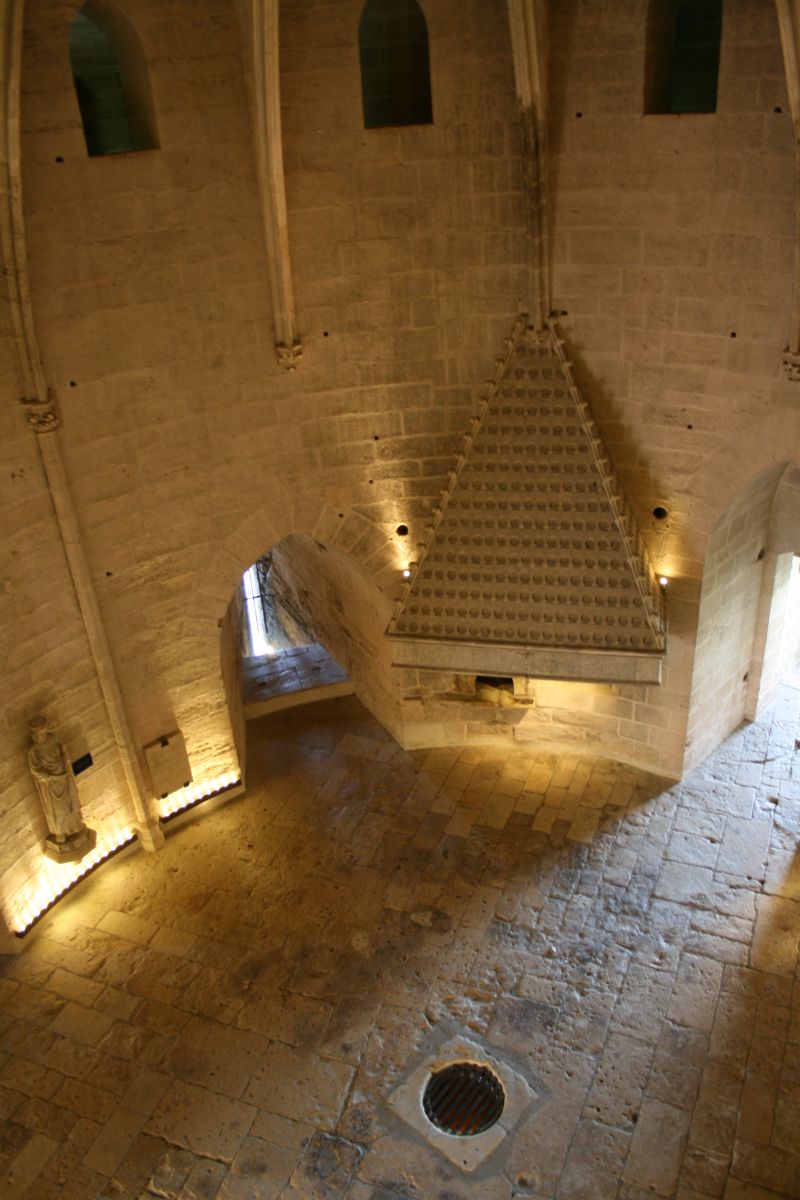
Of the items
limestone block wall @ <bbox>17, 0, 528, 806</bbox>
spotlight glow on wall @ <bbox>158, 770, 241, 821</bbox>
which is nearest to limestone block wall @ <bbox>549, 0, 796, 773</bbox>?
limestone block wall @ <bbox>17, 0, 528, 806</bbox>

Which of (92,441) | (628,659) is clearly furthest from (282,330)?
(628,659)

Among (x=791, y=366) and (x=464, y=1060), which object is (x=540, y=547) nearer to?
(x=791, y=366)

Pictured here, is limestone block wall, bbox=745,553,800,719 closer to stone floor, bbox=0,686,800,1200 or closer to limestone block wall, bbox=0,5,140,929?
stone floor, bbox=0,686,800,1200

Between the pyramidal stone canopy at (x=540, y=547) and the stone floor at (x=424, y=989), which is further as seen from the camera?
the pyramidal stone canopy at (x=540, y=547)

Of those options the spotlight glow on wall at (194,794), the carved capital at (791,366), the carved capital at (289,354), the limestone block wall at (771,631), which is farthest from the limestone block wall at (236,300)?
the limestone block wall at (771,631)

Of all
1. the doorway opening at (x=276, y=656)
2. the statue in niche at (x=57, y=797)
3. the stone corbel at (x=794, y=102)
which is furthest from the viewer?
the doorway opening at (x=276, y=656)

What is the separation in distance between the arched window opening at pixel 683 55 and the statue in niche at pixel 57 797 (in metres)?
7.83

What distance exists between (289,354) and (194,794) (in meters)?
4.94

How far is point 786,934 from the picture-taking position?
366 inches

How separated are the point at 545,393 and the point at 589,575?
5.91 ft

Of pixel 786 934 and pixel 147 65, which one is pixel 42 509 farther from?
pixel 786 934

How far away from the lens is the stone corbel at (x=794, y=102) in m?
7.33

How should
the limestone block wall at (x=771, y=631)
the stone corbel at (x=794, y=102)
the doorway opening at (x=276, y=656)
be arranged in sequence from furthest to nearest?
the doorway opening at (x=276, y=656)
the limestone block wall at (x=771, y=631)
the stone corbel at (x=794, y=102)

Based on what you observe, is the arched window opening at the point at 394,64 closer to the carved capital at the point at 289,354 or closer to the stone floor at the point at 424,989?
the carved capital at the point at 289,354
